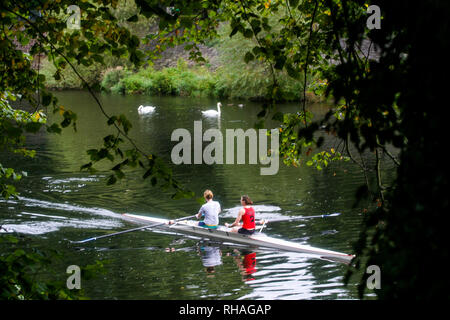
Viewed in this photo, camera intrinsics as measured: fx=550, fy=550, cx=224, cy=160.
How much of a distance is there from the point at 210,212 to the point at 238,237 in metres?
0.87

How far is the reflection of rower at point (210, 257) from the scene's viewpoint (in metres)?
11.0

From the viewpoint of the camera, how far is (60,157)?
2175 cm

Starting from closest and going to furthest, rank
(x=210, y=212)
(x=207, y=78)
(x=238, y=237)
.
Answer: (x=238, y=237)
(x=210, y=212)
(x=207, y=78)

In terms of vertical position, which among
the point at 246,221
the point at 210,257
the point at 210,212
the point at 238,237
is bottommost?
the point at 210,257

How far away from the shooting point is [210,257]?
11.7 metres

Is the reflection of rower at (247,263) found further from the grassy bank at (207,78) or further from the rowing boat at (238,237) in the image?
the grassy bank at (207,78)

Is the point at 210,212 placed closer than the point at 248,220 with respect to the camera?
No

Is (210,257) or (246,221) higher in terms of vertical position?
(246,221)

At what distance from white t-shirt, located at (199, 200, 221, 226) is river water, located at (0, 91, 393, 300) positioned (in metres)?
0.55

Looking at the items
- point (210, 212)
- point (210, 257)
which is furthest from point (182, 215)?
point (210, 257)

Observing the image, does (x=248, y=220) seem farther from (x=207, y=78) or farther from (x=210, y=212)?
(x=207, y=78)

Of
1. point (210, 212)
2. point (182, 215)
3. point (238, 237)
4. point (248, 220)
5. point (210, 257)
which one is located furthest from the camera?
point (182, 215)

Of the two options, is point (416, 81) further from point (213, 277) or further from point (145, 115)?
point (145, 115)
